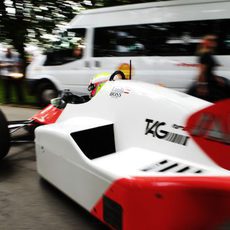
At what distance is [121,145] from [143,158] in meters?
0.41

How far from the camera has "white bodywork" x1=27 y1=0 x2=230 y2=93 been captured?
6.42 meters

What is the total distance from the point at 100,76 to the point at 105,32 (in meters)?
4.13

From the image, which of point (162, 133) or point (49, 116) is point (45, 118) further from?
point (162, 133)

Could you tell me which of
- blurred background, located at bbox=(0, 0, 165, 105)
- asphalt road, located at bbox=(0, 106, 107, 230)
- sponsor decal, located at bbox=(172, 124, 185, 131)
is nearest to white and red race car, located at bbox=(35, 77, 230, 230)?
sponsor decal, located at bbox=(172, 124, 185, 131)

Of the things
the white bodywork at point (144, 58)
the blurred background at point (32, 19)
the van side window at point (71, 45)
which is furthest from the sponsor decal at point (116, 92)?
the blurred background at point (32, 19)

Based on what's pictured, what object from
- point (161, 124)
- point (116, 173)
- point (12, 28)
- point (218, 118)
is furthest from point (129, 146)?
point (12, 28)

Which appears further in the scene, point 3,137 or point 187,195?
point 3,137

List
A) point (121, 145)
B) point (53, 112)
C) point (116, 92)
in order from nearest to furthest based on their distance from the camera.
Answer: point (121, 145) → point (116, 92) → point (53, 112)

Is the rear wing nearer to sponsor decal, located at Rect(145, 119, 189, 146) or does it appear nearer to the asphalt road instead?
sponsor decal, located at Rect(145, 119, 189, 146)

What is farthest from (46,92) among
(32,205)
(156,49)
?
(32,205)

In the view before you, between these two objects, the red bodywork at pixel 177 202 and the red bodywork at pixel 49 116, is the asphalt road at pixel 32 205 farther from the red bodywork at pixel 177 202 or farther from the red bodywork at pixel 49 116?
the red bodywork at pixel 177 202

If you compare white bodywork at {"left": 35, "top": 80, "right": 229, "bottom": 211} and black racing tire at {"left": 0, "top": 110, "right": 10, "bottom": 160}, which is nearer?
white bodywork at {"left": 35, "top": 80, "right": 229, "bottom": 211}

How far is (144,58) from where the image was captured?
730 cm

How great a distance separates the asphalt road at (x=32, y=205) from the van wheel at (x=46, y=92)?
4.83m
